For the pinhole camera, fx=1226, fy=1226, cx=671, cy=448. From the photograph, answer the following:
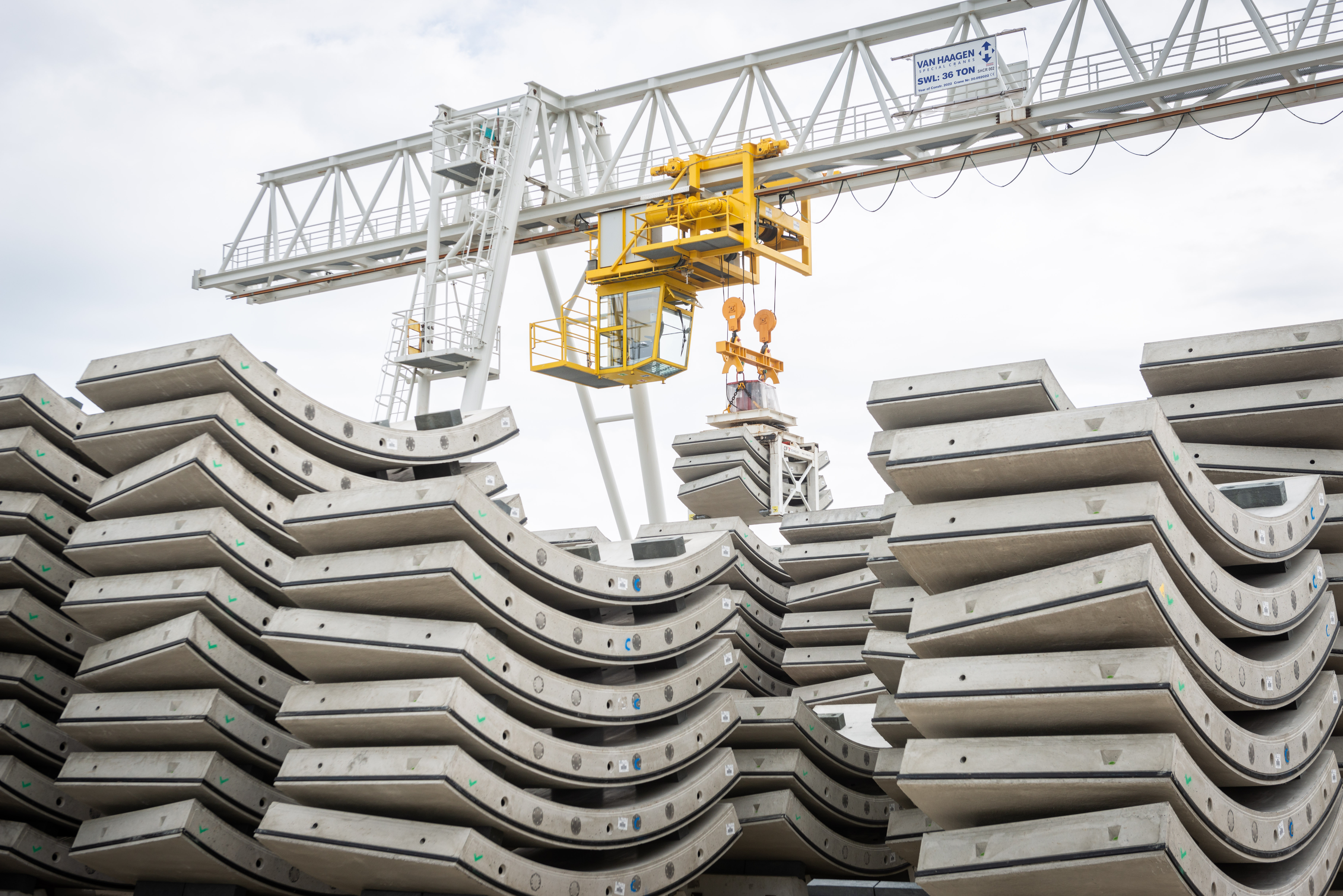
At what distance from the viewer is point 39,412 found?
1064cm

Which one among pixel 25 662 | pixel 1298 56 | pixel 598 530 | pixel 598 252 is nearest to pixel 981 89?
pixel 1298 56

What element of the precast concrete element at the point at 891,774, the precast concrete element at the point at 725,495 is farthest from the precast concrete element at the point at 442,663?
the precast concrete element at the point at 725,495

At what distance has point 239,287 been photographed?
2512 centimetres

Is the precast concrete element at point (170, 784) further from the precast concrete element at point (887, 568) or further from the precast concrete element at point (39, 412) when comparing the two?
the precast concrete element at point (887, 568)

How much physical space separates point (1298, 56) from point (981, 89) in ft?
13.7

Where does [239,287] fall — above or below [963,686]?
above

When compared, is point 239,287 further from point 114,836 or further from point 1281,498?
point 1281,498

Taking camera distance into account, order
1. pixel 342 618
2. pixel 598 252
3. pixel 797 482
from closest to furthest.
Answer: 1. pixel 342 618
2. pixel 598 252
3. pixel 797 482

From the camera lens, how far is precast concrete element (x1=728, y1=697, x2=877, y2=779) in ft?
32.7

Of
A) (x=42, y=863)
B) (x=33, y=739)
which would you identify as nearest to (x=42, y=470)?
(x=33, y=739)

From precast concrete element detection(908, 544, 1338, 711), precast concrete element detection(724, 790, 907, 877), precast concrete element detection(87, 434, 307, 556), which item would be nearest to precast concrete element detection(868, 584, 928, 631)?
precast concrete element detection(724, 790, 907, 877)

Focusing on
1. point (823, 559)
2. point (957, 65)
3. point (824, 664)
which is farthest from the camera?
point (957, 65)

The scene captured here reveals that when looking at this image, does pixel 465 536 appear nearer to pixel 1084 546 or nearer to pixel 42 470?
pixel 1084 546

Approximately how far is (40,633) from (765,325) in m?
17.0
